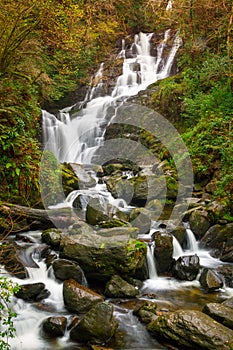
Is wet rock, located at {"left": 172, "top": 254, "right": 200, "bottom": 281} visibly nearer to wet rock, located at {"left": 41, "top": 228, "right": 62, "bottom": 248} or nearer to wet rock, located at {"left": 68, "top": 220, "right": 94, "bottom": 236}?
wet rock, located at {"left": 68, "top": 220, "right": 94, "bottom": 236}

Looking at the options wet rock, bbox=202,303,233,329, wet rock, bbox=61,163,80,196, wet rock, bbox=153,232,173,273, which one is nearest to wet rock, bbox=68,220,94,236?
wet rock, bbox=153,232,173,273

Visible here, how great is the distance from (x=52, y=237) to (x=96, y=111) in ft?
32.1

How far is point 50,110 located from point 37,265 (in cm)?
1087

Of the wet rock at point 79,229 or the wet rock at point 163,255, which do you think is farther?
the wet rock at point 79,229

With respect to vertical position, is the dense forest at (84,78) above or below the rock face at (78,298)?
above

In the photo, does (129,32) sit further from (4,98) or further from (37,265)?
(37,265)

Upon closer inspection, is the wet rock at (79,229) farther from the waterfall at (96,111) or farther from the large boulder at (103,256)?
the waterfall at (96,111)

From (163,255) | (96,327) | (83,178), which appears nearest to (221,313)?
(96,327)

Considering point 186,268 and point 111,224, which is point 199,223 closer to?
point 186,268

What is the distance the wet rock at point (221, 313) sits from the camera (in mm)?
4801

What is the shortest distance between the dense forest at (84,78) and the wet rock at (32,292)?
2358 mm

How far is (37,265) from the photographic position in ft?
21.3

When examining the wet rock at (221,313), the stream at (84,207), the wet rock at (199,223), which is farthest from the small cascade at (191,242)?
the wet rock at (221,313)

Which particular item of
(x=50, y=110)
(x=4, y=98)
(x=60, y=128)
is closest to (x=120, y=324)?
(x=4, y=98)
